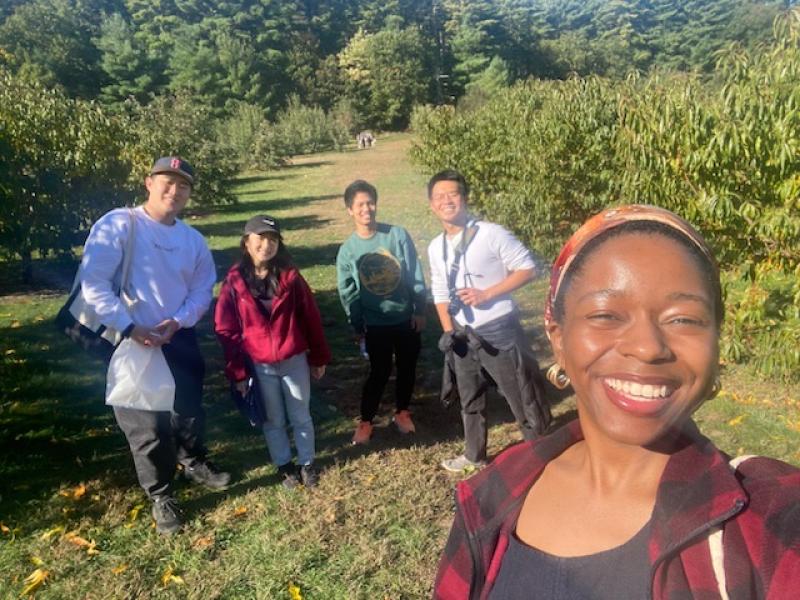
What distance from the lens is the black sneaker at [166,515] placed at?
392 centimetres

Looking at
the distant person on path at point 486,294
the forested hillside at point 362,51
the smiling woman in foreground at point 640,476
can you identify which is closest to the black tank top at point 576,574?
the smiling woman in foreground at point 640,476

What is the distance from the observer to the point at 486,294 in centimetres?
390

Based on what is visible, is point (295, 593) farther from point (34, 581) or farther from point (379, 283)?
point (379, 283)

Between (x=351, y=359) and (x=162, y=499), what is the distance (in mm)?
3326

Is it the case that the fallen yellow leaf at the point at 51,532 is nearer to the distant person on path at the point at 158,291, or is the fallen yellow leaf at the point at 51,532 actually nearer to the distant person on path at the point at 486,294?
the distant person on path at the point at 158,291

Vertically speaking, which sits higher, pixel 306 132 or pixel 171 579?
pixel 306 132

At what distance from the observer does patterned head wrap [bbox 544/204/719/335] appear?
119 cm

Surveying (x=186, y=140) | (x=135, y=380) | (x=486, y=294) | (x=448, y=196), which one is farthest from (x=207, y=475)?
(x=186, y=140)

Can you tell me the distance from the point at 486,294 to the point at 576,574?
2759 mm

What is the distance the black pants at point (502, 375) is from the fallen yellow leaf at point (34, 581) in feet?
8.82

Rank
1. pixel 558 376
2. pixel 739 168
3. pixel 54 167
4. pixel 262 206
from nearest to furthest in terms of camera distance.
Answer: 1. pixel 558 376
2. pixel 739 168
3. pixel 54 167
4. pixel 262 206

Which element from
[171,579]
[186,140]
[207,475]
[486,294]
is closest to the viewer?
[171,579]

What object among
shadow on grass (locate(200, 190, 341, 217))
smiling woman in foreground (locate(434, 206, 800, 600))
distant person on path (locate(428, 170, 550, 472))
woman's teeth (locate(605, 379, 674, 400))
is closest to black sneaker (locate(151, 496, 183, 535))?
distant person on path (locate(428, 170, 550, 472))

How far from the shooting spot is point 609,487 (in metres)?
1.30
